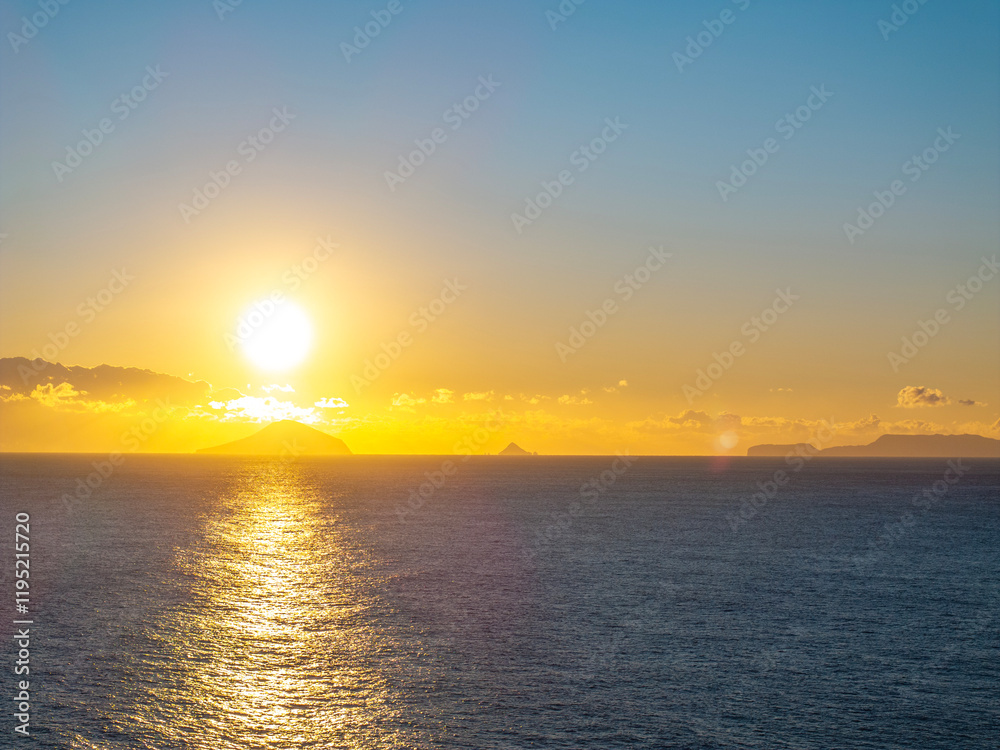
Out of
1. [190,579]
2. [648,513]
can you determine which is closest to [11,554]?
[190,579]

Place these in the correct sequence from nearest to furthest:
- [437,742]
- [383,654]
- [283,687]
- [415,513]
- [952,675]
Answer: [437,742]
[283,687]
[952,675]
[383,654]
[415,513]

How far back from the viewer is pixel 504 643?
57750 millimetres

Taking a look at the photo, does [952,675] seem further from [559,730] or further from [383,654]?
[383,654]

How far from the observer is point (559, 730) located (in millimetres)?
41469

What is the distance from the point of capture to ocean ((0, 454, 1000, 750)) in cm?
4212

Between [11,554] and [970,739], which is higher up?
[11,554]

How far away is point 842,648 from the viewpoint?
2265 inches

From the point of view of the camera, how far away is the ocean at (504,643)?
42125 mm

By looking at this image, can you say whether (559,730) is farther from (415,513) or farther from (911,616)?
(415,513)

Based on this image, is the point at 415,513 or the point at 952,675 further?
the point at 415,513

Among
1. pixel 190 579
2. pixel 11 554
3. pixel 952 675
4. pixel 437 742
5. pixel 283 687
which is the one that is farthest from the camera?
pixel 11 554

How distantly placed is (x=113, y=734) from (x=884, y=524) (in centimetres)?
14180

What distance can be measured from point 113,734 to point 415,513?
120 m

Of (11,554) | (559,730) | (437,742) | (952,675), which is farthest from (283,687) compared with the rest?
(11,554)
